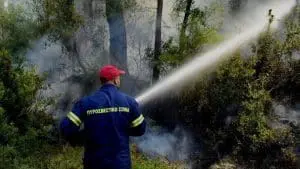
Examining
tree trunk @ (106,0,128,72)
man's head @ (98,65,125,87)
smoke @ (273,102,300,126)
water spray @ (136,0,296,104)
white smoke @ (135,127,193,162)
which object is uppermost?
tree trunk @ (106,0,128,72)

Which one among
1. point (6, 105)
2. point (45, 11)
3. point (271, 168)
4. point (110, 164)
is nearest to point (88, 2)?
point (45, 11)

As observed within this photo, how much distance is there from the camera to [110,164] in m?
4.34

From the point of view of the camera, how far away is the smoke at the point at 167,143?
11094 mm

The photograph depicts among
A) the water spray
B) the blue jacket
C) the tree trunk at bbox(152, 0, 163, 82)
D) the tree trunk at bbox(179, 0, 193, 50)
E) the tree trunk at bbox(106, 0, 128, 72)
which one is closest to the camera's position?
the blue jacket

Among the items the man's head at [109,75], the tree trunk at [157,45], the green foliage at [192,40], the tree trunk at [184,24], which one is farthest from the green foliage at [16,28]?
the man's head at [109,75]

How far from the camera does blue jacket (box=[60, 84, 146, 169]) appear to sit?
167 inches

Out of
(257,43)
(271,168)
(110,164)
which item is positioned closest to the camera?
(110,164)

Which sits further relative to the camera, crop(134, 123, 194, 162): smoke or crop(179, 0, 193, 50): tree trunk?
crop(179, 0, 193, 50): tree trunk

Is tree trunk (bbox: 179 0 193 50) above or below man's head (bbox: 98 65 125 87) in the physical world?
above

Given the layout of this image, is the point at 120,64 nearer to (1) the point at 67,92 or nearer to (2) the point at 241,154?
(1) the point at 67,92

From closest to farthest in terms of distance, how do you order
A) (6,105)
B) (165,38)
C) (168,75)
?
(6,105) → (168,75) → (165,38)

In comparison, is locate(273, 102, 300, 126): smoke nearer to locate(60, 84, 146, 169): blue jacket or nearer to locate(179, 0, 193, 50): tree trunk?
locate(179, 0, 193, 50): tree trunk

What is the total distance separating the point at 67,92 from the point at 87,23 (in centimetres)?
228

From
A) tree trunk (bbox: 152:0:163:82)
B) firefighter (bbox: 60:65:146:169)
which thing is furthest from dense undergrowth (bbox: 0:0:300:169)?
firefighter (bbox: 60:65:146:169)
